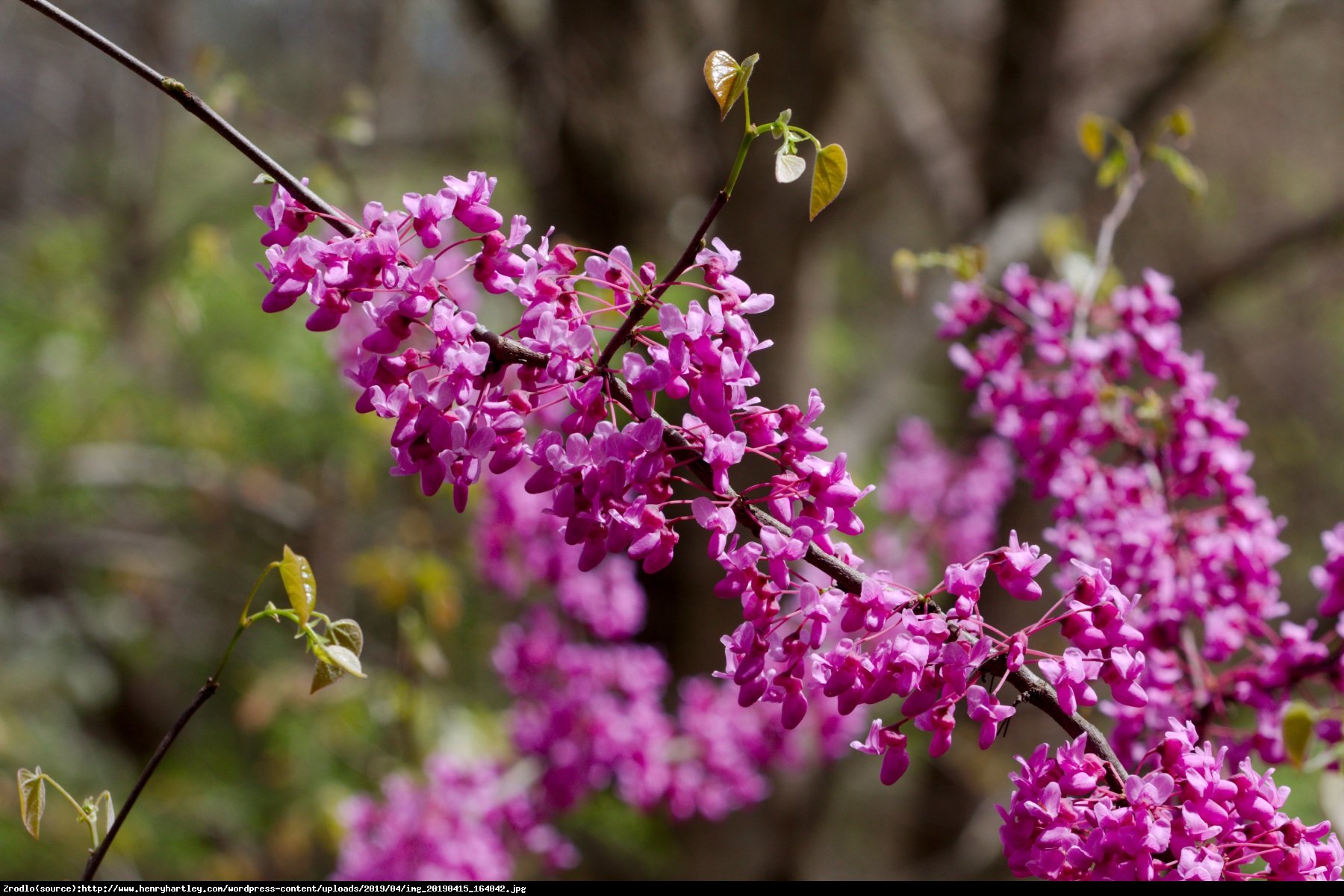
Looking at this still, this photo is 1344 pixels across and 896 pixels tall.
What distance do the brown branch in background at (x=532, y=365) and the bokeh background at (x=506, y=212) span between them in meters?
1.28

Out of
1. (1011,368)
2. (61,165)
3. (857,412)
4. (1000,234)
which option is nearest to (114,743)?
(61,165)

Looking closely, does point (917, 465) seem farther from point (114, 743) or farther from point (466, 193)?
point (114, 743)

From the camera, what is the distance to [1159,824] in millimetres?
983

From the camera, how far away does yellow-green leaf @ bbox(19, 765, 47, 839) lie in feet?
3.47

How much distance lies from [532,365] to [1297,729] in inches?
33.4

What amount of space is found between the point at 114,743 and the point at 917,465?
616 centimetres

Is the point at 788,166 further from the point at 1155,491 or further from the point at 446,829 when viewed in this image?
the point at 446,829

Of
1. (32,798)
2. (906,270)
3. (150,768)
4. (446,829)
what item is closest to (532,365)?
(150,768)

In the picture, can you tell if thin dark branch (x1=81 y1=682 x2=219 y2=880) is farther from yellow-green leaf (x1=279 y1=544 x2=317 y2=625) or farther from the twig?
the twig

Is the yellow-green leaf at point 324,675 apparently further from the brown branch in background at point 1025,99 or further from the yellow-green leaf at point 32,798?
the brown branch in background at point 1025,99

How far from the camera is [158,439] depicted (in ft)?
17.3

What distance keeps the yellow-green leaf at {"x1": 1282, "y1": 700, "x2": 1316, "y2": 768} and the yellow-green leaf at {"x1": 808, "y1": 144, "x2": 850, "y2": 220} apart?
70cm

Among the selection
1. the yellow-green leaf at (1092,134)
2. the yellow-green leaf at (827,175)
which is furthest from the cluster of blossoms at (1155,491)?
the yellow-green leaf at (827,175)

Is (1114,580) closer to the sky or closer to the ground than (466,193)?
closer to the sky
